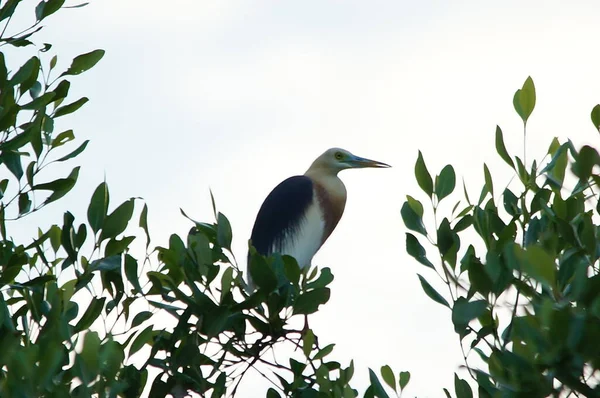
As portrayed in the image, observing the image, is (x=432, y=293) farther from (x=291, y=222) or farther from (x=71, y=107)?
(x=291, y=222)

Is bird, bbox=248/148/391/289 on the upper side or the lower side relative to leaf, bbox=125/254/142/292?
lower

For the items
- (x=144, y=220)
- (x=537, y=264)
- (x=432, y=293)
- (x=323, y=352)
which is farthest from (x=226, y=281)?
(x=537, y=264)

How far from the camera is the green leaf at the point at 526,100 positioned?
3.21 metres

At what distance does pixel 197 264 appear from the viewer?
3498 mm

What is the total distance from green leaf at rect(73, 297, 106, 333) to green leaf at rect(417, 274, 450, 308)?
1.16 m

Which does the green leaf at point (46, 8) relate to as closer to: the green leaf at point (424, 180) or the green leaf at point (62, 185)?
the green leaf at point (62, 185)

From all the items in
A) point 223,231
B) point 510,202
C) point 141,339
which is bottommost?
point 141,339

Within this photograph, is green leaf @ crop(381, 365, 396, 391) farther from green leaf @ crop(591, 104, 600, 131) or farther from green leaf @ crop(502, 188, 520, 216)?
green leaf @ crop(591, 104, 600, 131)

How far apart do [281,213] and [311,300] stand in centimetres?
446

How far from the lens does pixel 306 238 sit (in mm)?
8227

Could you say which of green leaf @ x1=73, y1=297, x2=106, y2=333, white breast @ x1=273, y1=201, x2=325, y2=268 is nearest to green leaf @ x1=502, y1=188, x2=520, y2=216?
green leaf @ x1=73, y1=297, x2=106, y2=333

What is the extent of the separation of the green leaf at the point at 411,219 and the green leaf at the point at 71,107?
1.56 m

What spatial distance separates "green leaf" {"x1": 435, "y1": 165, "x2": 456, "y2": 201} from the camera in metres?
3.26

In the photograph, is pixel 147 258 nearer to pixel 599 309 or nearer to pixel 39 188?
pixel 39 188
